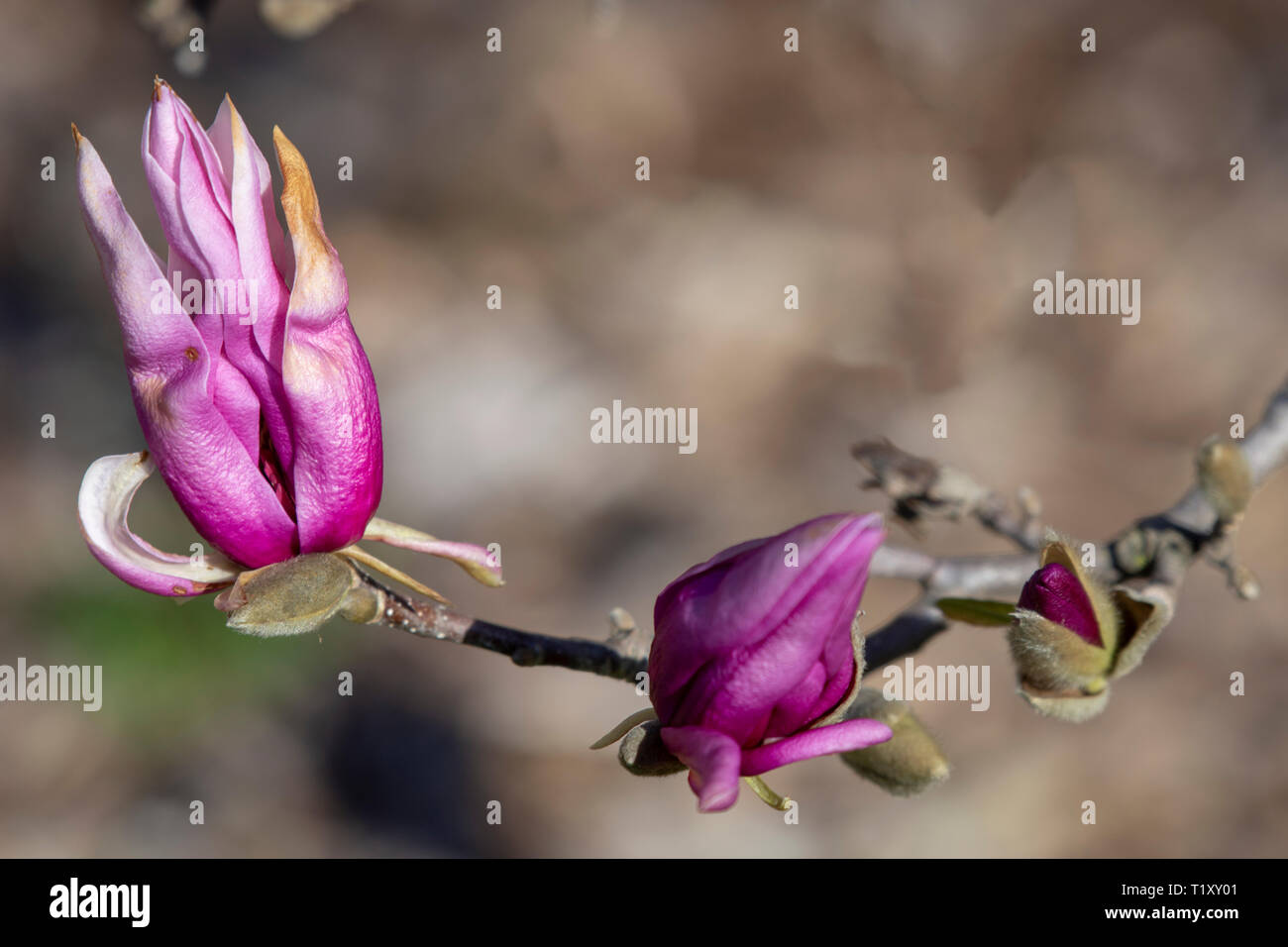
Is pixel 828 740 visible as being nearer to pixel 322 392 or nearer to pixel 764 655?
pixel 764 655

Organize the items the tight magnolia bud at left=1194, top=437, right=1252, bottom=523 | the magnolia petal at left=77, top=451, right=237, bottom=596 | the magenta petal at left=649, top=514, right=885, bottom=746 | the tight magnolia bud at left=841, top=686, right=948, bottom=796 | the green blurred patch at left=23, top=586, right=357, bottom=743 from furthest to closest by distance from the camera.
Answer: the green blurred patch at left=23, top=586, right=357, bottom=743 < the tight magnolia bud at left=1194, top=437, right=1252, bottom=523 < the tight magnolia bud at left=841, top=686, right=948, bottom=796 < the magnolia petal at left=77, top=451, right=237, bottom=596 < the magenta petal at left=649, top=514, right=885, bottom=746

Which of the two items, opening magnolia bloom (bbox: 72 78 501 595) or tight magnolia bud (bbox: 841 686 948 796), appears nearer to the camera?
opening magnolia bloom (bbox: 72 78 501 595)

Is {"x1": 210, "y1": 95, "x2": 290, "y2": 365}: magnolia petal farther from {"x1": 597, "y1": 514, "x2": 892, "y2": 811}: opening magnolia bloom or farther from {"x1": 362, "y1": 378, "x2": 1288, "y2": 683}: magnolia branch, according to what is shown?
{"x1": 597, "y1": 514, "x2": 892, "y2": 811}: opening magnolia bloom

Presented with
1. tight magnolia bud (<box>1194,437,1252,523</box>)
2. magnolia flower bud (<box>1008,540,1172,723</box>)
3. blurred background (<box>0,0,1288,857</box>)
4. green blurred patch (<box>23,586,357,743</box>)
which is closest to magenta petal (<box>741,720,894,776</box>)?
magnolia flower bud (<box>1008,540,1172,723</box>)

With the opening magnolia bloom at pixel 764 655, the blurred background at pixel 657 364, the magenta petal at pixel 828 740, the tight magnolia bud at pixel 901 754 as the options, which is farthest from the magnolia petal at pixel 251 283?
the blurred background at pixel 657 364

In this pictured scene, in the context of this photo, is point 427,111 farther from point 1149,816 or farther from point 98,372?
point 1149,816

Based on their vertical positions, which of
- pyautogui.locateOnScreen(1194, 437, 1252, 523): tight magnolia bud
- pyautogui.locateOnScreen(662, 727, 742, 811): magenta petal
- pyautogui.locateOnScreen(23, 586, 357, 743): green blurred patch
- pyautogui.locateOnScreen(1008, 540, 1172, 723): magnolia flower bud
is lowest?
pyautogui.locateOnScreen(23, 586, 357, 743): green blurred patch

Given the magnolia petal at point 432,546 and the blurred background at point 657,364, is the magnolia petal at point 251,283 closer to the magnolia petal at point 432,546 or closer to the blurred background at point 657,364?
the magnolia petal at point 432,546
